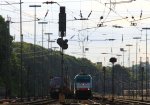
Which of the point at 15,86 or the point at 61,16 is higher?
Answer: the point at 61,16

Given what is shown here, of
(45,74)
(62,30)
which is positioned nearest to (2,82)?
(45,74)

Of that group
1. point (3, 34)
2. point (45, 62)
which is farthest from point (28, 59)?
point (3, 34)

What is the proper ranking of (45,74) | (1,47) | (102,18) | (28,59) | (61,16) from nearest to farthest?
1. (61,16)
2. (102,18)
3. (1,47)
4. (45,74)
5. (28,59)

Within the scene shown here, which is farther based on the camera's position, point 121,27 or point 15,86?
point 15,86

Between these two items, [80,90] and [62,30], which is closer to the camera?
[62,30]

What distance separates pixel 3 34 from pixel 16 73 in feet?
49.4

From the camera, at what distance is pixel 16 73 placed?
141625 millimetres

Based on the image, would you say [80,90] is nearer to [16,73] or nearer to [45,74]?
[16,73]

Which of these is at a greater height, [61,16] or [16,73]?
[61,16]

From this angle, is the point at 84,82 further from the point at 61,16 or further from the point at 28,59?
the point at 28,59

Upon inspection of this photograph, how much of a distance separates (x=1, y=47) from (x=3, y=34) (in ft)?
17.5

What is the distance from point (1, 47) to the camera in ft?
414

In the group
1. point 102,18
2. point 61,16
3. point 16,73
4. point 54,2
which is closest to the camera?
point 61,16

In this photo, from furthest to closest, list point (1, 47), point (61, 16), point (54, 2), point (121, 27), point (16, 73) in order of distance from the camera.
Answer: point (16, 73)
point (1, 47)
point (121, 27)
point (54, 2)
point (61, 16)
